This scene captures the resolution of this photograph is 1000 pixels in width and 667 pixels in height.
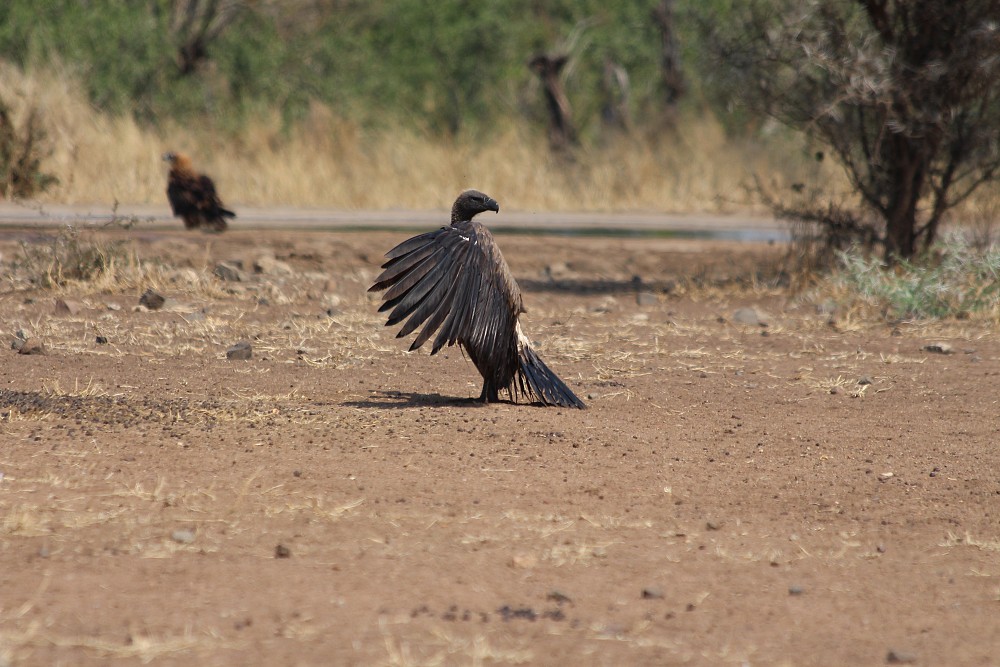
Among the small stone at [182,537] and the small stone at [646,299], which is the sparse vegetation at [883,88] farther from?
the small stone at [182,537]

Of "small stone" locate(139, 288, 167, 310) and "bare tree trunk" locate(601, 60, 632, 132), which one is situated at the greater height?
"bare tree trunk" locate(601, 60, 632, 132)

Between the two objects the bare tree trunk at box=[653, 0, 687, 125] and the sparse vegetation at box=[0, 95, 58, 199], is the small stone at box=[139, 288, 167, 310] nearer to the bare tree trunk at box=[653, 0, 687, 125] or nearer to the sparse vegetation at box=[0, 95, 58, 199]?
the sparse vegetation at box=[0, 95, 58, 199]

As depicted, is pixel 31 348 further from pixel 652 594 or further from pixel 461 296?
pixel 652 594

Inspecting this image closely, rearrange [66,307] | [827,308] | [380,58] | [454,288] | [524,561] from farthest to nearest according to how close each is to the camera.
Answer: [380,58], [827,308], [66,307], [454,288], [524,561]

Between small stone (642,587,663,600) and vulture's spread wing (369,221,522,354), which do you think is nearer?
small stone (642,587,663,600)

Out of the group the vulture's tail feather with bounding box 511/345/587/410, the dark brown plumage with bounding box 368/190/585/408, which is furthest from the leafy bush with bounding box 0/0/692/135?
the dark brown plumage with bounding box 368/190/585/408

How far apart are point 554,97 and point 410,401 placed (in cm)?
1730

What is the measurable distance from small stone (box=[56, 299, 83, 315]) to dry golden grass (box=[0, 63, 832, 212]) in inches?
342

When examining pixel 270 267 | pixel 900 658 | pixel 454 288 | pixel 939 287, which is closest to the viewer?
pixel 900 658

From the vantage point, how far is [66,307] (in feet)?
26.7

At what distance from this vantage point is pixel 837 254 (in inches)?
410

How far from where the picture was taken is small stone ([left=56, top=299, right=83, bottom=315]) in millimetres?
8102

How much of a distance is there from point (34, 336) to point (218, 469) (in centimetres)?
301

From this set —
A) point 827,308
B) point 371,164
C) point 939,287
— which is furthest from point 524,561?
point 371,164
